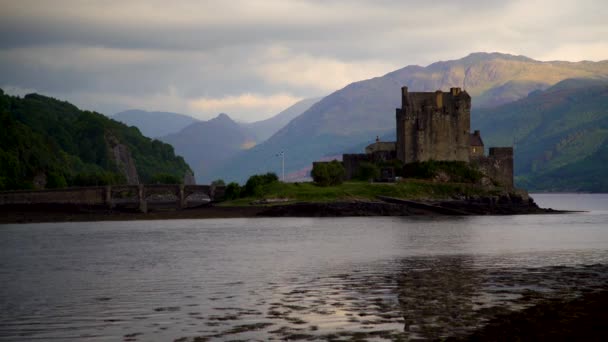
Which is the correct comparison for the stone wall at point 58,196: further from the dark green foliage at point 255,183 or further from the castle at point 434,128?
the castle at point 434,128

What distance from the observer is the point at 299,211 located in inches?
4904

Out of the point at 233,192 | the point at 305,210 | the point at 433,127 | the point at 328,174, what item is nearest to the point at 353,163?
the point at 433,127

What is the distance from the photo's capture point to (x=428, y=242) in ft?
230

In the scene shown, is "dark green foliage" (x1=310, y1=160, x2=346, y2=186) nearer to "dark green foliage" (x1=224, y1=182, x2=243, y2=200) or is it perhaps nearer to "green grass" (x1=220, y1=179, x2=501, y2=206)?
"green grass" (x1=220, y1=179, x2=501, y2=206)

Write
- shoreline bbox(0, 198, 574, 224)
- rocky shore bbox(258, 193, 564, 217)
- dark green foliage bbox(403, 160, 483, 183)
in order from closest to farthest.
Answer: rocky shore bbox(258, 193, 564, 217) → shoreline bbox(0, 198, 574, 224) → dark green foliage bbox(403, 160, 483, 183)

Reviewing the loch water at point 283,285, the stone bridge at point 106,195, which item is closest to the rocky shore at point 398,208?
the stone bridge at point 106,195

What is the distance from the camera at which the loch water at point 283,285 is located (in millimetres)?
27938

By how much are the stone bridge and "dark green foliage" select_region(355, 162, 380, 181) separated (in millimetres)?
25861

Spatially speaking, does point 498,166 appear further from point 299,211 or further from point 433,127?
point 299,211

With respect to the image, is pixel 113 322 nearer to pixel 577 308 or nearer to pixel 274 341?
pixel 274 341

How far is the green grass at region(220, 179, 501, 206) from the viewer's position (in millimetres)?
131125

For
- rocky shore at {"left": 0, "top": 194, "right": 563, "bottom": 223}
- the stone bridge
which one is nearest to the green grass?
rocky shore at {"left": 0, "top": 194, "right": 563, "bottom": 223}

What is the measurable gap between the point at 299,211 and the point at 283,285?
85.1 m

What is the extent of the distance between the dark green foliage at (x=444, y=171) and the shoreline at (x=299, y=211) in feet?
22.1
